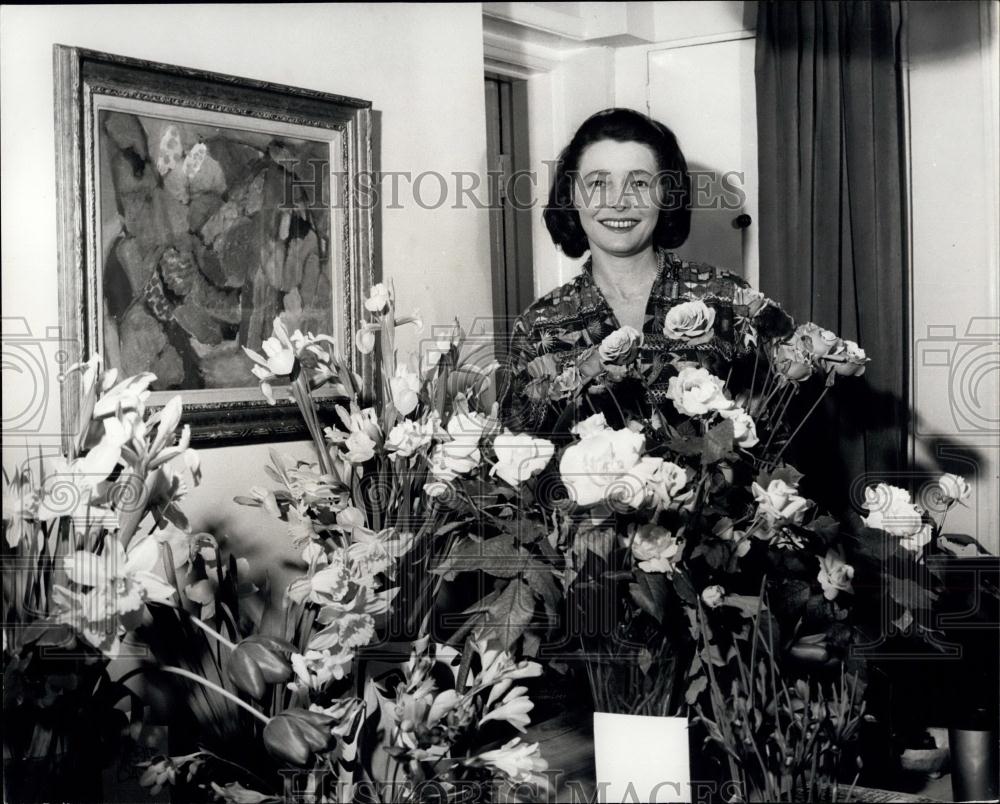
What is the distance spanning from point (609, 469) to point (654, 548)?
10cm

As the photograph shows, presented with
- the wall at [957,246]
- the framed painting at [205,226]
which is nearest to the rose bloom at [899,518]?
the framed painting at [205,226]

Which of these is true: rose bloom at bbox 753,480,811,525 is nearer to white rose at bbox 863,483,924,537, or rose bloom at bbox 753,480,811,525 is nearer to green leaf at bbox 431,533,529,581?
white rose at bbox 863,483,924,537

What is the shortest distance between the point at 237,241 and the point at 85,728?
27.0 inches

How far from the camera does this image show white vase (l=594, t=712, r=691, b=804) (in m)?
1.02

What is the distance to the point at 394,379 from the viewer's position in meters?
1.25

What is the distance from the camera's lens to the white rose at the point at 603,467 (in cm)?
102

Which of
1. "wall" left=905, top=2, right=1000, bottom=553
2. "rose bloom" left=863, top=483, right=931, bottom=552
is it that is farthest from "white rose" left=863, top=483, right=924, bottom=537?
"wall" left=905, top=2, right=1000, bottom=553

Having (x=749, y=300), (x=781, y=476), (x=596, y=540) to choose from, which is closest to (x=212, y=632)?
(x=596, y=540)

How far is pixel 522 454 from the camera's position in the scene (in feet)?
3.53

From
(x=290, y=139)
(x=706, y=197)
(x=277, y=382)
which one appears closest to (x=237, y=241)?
(x=290, y=139)

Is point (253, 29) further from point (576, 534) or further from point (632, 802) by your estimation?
point (632, 802)

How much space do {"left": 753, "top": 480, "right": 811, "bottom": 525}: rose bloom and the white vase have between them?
220 mm

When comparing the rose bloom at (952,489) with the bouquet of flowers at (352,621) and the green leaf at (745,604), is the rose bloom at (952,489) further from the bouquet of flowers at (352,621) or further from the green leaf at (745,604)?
the bouquet of flowers at (352,621)

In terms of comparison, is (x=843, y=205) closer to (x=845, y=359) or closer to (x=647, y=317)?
(x=647, y=317)
